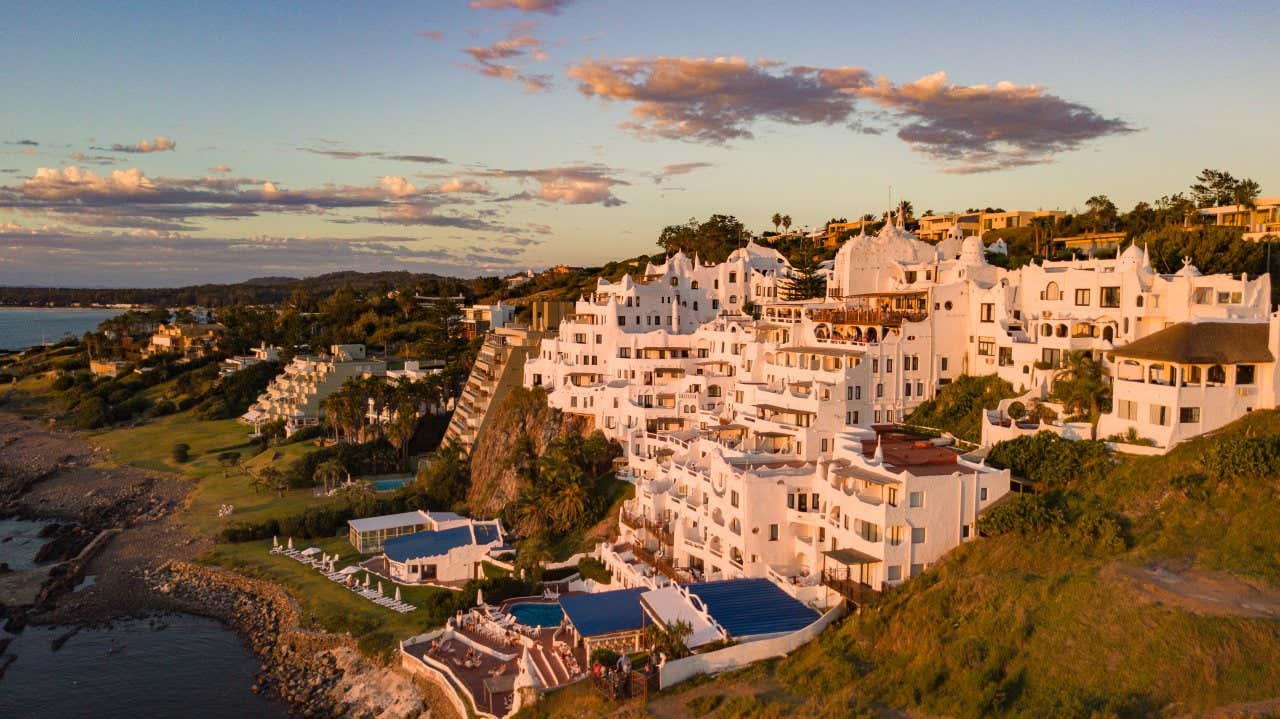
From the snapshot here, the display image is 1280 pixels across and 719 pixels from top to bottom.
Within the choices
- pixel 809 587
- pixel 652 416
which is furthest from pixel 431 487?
pixel 809 587

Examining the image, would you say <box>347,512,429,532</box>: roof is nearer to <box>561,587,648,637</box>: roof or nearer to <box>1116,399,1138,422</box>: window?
<box>561,587,648,637</box>: roof

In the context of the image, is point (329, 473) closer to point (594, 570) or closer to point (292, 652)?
point (292, 652)

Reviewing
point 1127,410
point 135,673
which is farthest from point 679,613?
point 135,673

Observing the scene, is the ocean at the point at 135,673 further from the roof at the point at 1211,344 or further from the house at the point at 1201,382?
the roof at the point at 1211,344

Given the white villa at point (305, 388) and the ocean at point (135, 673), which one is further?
the white villa at point (305, 388)

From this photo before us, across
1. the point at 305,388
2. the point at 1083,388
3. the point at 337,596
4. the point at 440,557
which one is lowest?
the point at 337,596

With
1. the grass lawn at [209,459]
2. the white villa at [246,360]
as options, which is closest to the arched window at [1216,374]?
the grass lawn at [209,459]
